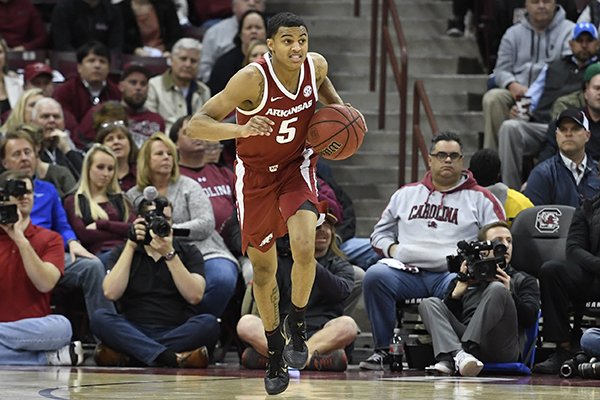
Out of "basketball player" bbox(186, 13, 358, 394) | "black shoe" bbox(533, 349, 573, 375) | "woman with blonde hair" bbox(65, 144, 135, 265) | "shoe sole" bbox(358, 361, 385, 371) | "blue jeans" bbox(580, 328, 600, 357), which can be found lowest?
"shoe sole" bbox(358, 361, 385, 371)

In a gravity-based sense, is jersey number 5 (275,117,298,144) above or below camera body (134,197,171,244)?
above

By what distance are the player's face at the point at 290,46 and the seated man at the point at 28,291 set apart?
301 centimetres

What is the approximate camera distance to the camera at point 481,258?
28.0ft

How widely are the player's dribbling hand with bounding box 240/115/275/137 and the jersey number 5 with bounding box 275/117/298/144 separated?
378 millimetres

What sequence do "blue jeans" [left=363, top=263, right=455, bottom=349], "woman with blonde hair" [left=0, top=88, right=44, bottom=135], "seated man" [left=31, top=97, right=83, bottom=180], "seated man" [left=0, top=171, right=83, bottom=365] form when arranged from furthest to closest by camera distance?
1. "woman with blonde hair" [left=0, top=88, right=44, bottom=135]
2. "seated man" [left=31, top=97, right=83, bottom=180]
3. "seated man" [left=0, top=171, right=83, bottom=365]
4. "blue jeans" [left=363, top=263, right=455, bottom=349]

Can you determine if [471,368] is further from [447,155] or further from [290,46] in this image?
[290,46]

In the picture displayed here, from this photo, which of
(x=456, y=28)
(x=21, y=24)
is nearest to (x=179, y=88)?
(x=21, y=24)

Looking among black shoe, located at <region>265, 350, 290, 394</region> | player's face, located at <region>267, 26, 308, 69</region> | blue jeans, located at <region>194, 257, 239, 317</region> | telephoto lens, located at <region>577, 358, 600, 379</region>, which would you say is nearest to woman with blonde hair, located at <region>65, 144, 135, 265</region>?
blue jeans, located at <region>194, 257, 239, 317</region>

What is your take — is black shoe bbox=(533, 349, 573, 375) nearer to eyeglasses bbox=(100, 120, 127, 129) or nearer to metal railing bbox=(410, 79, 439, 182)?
metal railing bbox=(410, 79, 439, 182)

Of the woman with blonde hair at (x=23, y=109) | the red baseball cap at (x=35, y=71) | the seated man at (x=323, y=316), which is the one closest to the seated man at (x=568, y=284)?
the seated man at (x=323, y=316)

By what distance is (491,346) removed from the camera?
8531 mm

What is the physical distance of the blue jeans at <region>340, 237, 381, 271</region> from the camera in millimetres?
10148

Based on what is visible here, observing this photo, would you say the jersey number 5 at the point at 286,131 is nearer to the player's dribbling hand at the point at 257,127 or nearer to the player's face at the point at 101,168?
the player's dribbling hand at the point at 257,127

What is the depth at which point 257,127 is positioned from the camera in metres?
6.46
